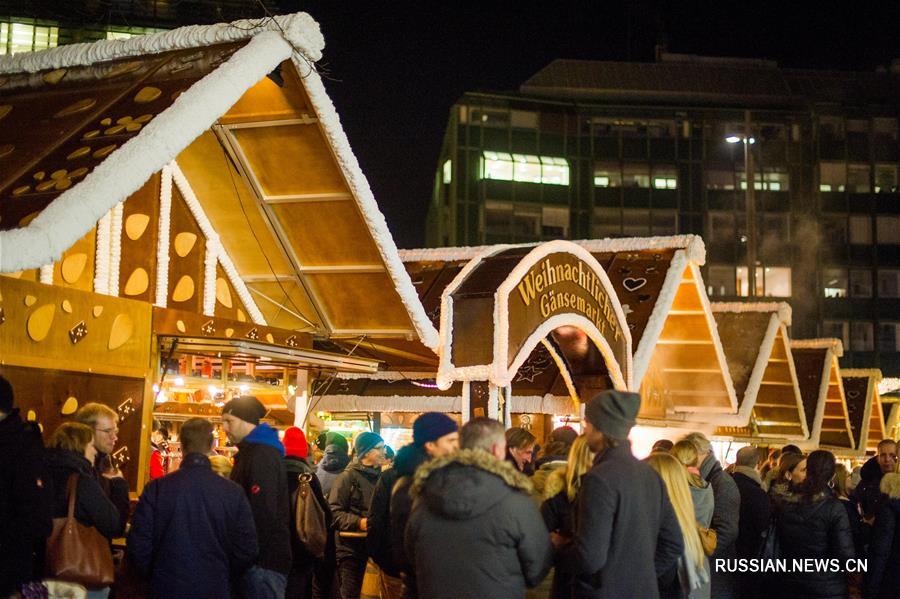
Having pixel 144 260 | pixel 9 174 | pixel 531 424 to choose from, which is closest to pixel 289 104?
pixel 144 260

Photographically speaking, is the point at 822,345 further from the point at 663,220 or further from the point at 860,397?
the point at 663,220

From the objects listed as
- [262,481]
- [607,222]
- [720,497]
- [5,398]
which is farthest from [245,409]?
[607,222]

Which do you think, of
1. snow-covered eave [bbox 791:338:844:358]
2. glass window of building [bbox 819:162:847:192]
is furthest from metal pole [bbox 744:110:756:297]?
glass window of building [bbox 819:162:847:192]

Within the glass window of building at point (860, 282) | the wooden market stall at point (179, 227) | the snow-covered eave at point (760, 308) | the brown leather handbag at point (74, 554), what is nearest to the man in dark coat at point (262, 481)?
the brown leather handbag at point (74, 554)

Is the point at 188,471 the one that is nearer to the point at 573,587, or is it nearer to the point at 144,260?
the point at 573,587

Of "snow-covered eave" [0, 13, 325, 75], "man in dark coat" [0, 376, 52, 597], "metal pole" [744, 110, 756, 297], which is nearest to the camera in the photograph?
"man in dark coat" [0, 376, 52, 597]

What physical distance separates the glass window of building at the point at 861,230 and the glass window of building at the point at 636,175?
38.2ft

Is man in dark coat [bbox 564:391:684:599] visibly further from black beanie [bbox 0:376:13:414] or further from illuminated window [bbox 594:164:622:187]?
illuminated window [bbox 594:164:622:187]

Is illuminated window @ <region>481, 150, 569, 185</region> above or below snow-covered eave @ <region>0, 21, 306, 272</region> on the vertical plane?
above

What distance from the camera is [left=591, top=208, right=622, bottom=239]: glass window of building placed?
182 feet

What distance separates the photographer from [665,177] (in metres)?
56.2

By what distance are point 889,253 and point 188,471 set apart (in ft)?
188

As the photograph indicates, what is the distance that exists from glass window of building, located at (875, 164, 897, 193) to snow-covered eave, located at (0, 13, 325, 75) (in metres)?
56.2

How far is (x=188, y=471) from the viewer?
559cm
